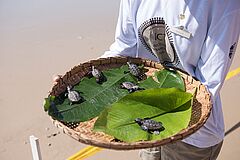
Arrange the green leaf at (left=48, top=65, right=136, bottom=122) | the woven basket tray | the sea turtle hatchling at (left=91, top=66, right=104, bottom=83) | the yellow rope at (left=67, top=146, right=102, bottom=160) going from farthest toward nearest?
the yellow rope at (left=67, top=146, right=102, bottom=160) → the sea turtle hatchling at (left=91, top=66, right=104, bottom=83) → the green leaf at (left=48, top=65, right=136, bottom=122) → the woven basket tray

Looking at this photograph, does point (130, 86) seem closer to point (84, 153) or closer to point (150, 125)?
point (150, 125)

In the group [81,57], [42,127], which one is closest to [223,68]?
[42,127]

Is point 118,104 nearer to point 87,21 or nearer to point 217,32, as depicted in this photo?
point 217,32

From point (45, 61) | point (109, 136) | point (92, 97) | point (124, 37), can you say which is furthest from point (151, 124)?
point (45, 61)

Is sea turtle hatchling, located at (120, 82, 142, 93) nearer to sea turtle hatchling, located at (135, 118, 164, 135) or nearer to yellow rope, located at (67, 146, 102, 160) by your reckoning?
sea turtle hatchling, located at (135, 118, 164, 135)

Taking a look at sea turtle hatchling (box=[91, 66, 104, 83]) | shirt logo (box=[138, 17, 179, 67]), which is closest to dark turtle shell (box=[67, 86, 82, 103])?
sea turtle hatchling (box=[91, 66, 104, 83])
